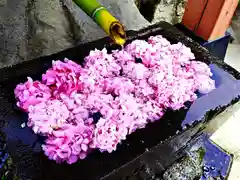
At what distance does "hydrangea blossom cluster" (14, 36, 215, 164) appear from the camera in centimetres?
130

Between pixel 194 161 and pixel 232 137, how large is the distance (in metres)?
0.60

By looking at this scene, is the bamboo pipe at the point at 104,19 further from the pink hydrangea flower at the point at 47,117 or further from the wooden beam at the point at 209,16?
the wooden beam at the point at 209,16

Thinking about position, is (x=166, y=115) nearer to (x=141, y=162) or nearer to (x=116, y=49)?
(x=141, y=162)

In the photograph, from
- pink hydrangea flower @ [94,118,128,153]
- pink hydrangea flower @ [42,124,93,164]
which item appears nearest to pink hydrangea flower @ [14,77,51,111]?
pink hydrangea flower @ [42,124,93,164]

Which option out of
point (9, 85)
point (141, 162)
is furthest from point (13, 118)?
point (141, 162)

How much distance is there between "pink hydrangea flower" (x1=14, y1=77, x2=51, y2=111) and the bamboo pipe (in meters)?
0.42

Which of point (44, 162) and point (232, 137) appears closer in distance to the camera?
point (44, 162)

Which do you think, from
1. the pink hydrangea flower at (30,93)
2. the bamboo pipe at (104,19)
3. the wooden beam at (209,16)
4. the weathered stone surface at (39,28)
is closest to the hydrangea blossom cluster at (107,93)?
the pink hydrangea flower at (30,93)

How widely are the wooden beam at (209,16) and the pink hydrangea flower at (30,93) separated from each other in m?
1.48

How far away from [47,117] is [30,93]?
0.58 ft

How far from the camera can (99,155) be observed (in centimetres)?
131

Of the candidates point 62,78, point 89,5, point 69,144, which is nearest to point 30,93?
point 62,78

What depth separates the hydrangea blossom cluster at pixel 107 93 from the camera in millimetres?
1304

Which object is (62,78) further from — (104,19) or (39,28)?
(39,28)
